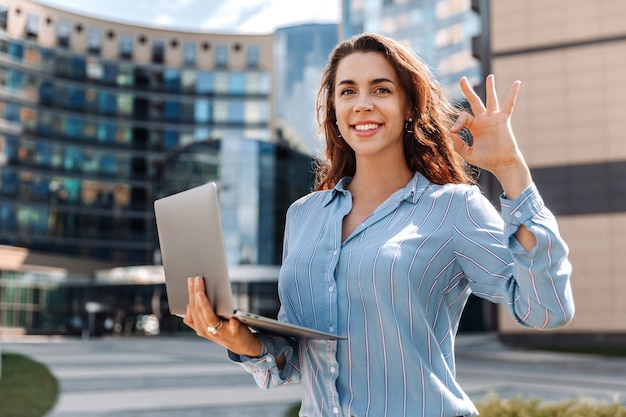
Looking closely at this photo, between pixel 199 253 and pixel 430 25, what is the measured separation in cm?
4144

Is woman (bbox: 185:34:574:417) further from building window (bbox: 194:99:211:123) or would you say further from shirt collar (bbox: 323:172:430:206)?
building window (bbox: 194:99:211:123)

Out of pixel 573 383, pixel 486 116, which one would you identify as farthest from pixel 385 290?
pixel 573 383

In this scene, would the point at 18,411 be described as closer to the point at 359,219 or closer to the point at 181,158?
the point at 359,219

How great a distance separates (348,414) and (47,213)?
55.8 m

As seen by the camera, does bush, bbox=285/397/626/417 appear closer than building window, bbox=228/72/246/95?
Yes

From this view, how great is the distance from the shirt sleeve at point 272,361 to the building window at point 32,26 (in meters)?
57.0

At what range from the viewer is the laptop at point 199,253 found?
6.37 feet

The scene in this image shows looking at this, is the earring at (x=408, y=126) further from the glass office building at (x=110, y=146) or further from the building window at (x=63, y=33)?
the building window at (x=63, y=33)

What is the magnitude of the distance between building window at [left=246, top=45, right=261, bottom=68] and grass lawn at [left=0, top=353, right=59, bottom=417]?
46.5m

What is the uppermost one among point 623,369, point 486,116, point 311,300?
point 486,116

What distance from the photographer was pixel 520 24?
2883 centimetres

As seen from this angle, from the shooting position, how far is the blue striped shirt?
1988 mm

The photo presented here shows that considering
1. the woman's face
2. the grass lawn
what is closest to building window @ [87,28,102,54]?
the grass lawn

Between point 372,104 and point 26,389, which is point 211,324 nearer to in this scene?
point 372,104
